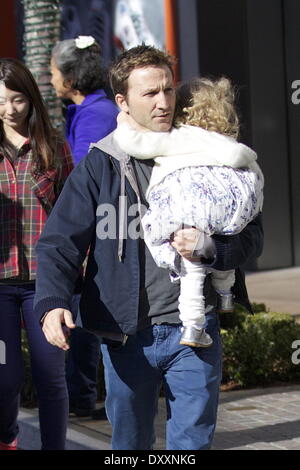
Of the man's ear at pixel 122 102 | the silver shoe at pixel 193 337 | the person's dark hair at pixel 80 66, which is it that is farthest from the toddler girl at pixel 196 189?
the person's dark hair at pixel 80 66

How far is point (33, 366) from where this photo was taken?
4695 millimetres

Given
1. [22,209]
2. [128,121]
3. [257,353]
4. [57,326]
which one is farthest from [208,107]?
[257,353]

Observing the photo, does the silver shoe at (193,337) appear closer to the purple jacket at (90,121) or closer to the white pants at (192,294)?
the white pants at (192,294)

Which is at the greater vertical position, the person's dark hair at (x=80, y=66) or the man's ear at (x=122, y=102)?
the person's dark hair at (x=80, y=66)

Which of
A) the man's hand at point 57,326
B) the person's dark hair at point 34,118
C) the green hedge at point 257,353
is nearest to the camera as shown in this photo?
the man's hand at point 57,326

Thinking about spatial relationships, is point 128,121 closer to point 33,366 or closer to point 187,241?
point 187,241

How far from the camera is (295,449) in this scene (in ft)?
17.1

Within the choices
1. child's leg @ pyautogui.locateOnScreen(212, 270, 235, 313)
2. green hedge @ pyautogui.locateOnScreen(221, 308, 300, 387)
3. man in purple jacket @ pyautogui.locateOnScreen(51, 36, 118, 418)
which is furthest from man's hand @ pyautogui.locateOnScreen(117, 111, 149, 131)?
green hedge @ pyautogui.locateOnScreen(221, 308, 300, 387)

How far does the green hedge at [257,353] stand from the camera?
679 centimetres

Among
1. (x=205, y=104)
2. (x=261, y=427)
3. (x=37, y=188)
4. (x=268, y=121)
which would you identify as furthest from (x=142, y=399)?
(x=268, y=121)

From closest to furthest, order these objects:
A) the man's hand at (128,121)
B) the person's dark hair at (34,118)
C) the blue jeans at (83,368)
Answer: the man's hand at (128,121) < the person's dark hair at (34,118) < the blue jeans at (83,368)

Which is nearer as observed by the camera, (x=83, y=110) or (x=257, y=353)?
(x=83, y=110)

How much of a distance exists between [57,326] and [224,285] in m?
0.60

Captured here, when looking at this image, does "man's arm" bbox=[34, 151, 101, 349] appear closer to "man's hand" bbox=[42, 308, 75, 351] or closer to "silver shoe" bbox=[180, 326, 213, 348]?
"man's hand" bbox=[42, 308, 75, 351]
